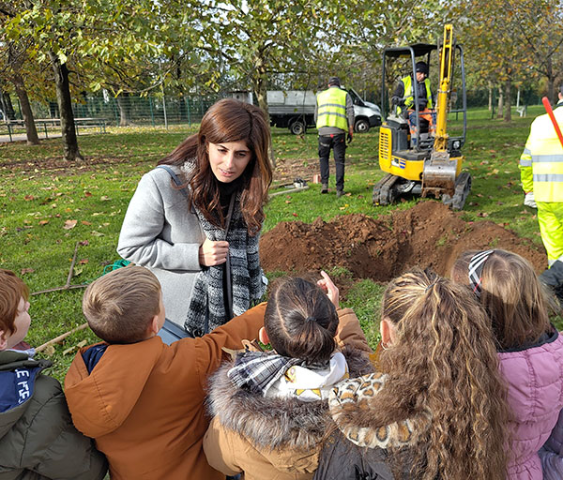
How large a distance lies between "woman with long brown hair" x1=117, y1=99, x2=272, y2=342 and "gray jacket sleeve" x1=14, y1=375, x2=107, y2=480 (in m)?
0.74

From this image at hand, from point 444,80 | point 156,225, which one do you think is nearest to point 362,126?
point 444,80

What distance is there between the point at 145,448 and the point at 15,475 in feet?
1.53

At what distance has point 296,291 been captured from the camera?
1.74 m

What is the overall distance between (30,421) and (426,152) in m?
8.23

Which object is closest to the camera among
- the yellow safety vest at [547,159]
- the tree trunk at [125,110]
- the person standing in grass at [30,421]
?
the person standing in grass at [30,421]

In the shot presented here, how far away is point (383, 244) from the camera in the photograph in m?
6.61

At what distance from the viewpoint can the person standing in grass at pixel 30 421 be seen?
1599 millimetres

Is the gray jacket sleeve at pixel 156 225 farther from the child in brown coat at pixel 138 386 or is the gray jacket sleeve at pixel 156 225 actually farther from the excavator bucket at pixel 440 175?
the excavator bucket at pixel 440 175

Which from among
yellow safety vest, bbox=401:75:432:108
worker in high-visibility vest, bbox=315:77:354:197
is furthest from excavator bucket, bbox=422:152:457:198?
worker in high-visibility vest, bbox=315:77:354:197

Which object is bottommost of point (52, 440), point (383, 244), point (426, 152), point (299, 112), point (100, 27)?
point (383, 244)

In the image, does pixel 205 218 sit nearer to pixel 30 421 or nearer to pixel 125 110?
pixel 30 421

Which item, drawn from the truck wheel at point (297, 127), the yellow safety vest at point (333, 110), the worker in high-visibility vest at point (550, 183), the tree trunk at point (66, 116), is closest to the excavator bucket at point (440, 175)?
the yellow safety vest at point (333, 110)

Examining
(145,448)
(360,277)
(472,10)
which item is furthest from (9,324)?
(472,10)

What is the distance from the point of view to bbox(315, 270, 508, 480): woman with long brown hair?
1.40m
